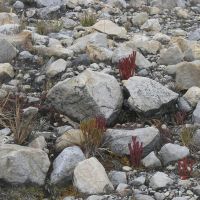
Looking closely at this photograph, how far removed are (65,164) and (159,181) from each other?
1046 mm

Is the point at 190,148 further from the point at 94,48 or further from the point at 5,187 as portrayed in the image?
the point at 94,48

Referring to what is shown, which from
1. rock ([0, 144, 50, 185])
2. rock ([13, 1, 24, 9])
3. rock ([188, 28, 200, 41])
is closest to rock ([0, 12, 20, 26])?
rock ([13, 1, 24, 9])

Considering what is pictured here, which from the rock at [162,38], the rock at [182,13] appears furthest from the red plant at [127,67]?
the rock at [182,13]

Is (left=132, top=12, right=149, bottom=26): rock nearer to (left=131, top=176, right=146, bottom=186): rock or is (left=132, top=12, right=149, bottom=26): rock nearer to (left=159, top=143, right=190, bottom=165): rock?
(left=159, top=143, right=190, bottom=165): rock

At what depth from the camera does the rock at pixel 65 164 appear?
5.57m

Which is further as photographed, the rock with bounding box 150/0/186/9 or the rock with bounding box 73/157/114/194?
the rock with bounding box 150/0/186/9

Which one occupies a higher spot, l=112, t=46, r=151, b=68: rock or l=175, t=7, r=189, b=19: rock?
l=112, t=46, r=151, b=68: rock

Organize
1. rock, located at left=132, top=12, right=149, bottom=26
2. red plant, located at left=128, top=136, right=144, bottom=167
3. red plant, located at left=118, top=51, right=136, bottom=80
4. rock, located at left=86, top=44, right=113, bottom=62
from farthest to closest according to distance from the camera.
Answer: rock, located at left=132, top=12, right=149, bottom=26 < rock, located at left=86, top=44, right=113, bottom=62 < red plant, located at left=118, top=51, right=136, bottom=80 < red plant, located at left=128, top=136, right=144, bottom=167

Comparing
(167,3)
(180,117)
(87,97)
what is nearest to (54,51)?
(87,97)

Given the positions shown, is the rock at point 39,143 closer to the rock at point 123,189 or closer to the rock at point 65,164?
the rock at point 65,164

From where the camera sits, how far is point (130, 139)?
6.04m

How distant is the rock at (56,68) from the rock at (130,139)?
1.90 metres

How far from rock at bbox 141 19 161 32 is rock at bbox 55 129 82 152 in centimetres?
473

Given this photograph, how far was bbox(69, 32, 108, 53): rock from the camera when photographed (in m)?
8.61
